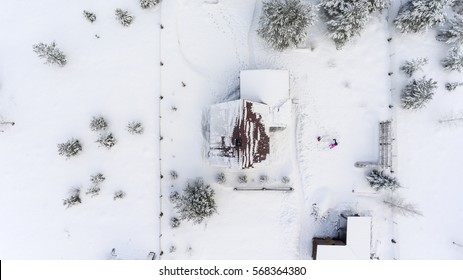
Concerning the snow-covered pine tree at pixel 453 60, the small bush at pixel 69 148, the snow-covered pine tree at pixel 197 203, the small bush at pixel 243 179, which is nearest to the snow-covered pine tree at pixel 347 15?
the snow-covered pine tree at pixel 453 60

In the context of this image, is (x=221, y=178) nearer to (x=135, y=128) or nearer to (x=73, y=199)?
(x=135, y=128)

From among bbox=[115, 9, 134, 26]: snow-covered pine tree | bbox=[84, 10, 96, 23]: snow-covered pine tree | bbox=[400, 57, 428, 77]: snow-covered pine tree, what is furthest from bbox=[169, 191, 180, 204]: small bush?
bbox=[400, 57, 428, 77]: snow-covered pine tree

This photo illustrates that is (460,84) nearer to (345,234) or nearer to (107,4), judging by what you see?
(345,234)

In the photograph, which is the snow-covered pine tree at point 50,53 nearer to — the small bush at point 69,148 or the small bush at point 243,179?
the small bush at point 69,148

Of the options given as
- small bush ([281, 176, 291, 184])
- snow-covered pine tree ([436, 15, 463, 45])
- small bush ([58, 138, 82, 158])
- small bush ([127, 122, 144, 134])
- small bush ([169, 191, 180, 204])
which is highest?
snow-covered pine tree ([436, 15, 463, 45])

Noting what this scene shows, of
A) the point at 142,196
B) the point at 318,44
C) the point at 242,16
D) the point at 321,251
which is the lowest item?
the point at 321,251

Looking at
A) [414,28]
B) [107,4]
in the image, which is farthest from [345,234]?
[107,4]

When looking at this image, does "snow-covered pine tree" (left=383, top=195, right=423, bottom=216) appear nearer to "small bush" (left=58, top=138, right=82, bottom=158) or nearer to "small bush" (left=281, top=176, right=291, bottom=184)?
"small bush" (left=281, top=176, right=291, bottom=184)
